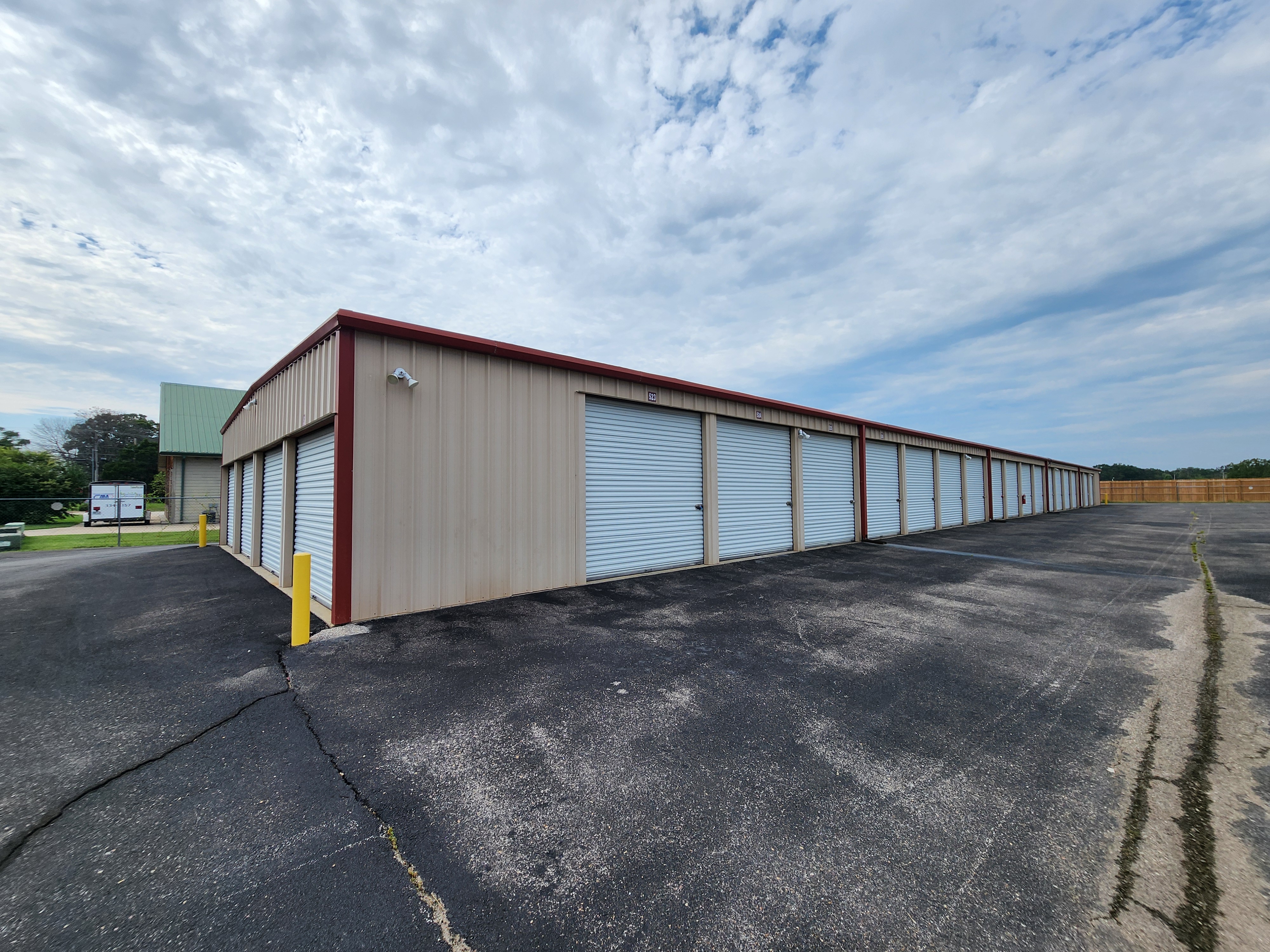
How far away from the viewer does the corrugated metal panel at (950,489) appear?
17.5 metres

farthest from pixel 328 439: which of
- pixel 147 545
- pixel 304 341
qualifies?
pixel 147 545

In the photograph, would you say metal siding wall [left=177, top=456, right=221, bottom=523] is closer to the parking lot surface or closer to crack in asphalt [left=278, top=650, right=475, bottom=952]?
the parking lot surface

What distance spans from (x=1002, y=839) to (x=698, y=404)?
785cm

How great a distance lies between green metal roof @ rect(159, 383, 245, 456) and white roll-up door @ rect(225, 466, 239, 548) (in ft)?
37.8

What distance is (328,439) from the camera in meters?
6.55

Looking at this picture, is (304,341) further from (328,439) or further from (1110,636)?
(1110,636)

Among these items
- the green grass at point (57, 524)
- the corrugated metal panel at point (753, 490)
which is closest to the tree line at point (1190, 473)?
the corrugated metal panel at point (753, 490)

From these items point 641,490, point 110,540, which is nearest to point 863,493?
point 641,490

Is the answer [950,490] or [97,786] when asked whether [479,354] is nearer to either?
[97,786]

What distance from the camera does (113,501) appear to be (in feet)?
67.1

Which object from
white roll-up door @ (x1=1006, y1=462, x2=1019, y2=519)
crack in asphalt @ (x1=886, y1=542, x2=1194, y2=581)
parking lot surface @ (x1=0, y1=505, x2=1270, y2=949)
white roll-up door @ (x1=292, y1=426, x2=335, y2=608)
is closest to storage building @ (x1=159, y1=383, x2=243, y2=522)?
white roll-up door @ (x1=292, y1=426, x2=335, y2=608)

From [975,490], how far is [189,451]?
121 ft

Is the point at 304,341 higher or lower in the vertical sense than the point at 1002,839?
higher

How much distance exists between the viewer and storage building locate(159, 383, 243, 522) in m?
22.8
